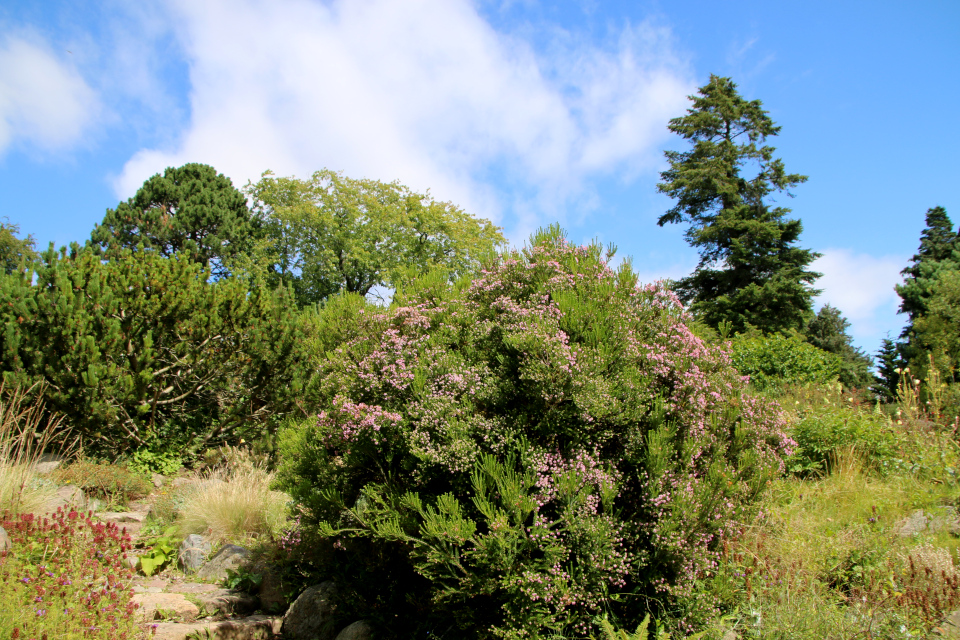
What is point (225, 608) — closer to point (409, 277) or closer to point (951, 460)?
point (409, 277)

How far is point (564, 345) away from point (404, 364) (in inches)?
46.5

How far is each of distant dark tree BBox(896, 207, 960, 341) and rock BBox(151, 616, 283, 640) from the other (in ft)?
61.9

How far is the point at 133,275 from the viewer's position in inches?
346

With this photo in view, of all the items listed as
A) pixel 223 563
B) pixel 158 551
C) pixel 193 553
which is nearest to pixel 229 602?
pixel 223 563

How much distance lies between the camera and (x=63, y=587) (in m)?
3.75

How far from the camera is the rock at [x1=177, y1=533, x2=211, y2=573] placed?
603 cm

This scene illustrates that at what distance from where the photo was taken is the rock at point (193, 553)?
6030 mm

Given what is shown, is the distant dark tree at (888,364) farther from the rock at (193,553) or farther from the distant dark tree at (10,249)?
the distant dark tree at (10,249)

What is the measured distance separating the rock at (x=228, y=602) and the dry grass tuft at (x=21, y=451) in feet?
7.84

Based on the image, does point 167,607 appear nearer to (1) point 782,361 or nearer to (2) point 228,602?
(2) point 228,602

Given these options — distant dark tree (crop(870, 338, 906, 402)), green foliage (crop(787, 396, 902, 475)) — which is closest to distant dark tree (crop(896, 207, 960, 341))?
distant dark tree (crop(870, 338, 906, 402))

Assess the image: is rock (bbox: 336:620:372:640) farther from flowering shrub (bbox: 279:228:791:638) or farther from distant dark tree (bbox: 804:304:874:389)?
distant dark tree (bbox: 804:304:874:389)

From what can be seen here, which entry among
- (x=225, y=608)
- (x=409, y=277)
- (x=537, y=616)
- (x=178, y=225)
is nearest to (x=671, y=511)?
(x=537, y=616)

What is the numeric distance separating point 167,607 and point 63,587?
109 cm
